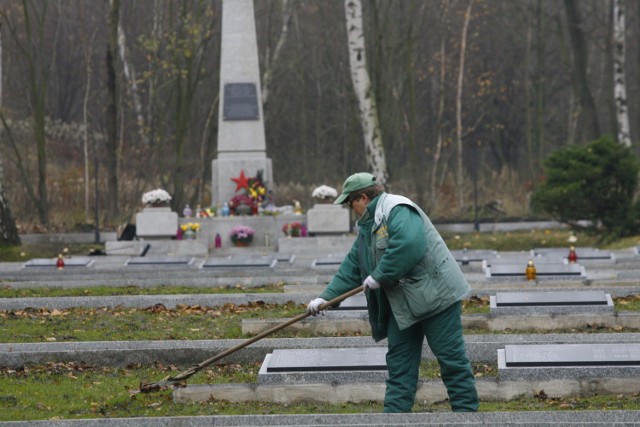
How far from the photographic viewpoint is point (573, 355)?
10.4 metres

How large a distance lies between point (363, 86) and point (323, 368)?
823 inches

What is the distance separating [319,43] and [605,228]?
23702 millimetres

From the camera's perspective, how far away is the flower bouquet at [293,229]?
26908mm

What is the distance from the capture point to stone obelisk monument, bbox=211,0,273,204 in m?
29.0

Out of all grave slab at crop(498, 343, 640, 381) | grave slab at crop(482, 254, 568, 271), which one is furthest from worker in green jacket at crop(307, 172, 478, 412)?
grave slab at crop(482, 254, 568, 271)

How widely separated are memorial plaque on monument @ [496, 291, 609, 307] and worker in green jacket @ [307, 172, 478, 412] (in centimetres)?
479

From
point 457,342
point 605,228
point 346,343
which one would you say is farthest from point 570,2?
point 457,342

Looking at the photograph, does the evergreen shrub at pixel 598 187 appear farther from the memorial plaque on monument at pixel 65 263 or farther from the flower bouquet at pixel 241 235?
the memorial plaque on monument at pixel 65 263

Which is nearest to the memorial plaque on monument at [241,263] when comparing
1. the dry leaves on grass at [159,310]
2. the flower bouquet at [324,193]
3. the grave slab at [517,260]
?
the grave slab at [517,260]

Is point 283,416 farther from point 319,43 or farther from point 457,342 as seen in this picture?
point 319,43

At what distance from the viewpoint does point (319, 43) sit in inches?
1930

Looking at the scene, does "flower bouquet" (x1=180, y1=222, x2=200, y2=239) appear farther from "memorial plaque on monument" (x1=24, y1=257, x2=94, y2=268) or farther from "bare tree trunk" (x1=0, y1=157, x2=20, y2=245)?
"memorial plaque on monument" (x1=24, y1=257, x2=94, y2=268)

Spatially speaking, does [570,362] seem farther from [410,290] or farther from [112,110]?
[112,110]

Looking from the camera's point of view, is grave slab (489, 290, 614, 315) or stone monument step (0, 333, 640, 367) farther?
grave slab (489, 290, 614, 315)
